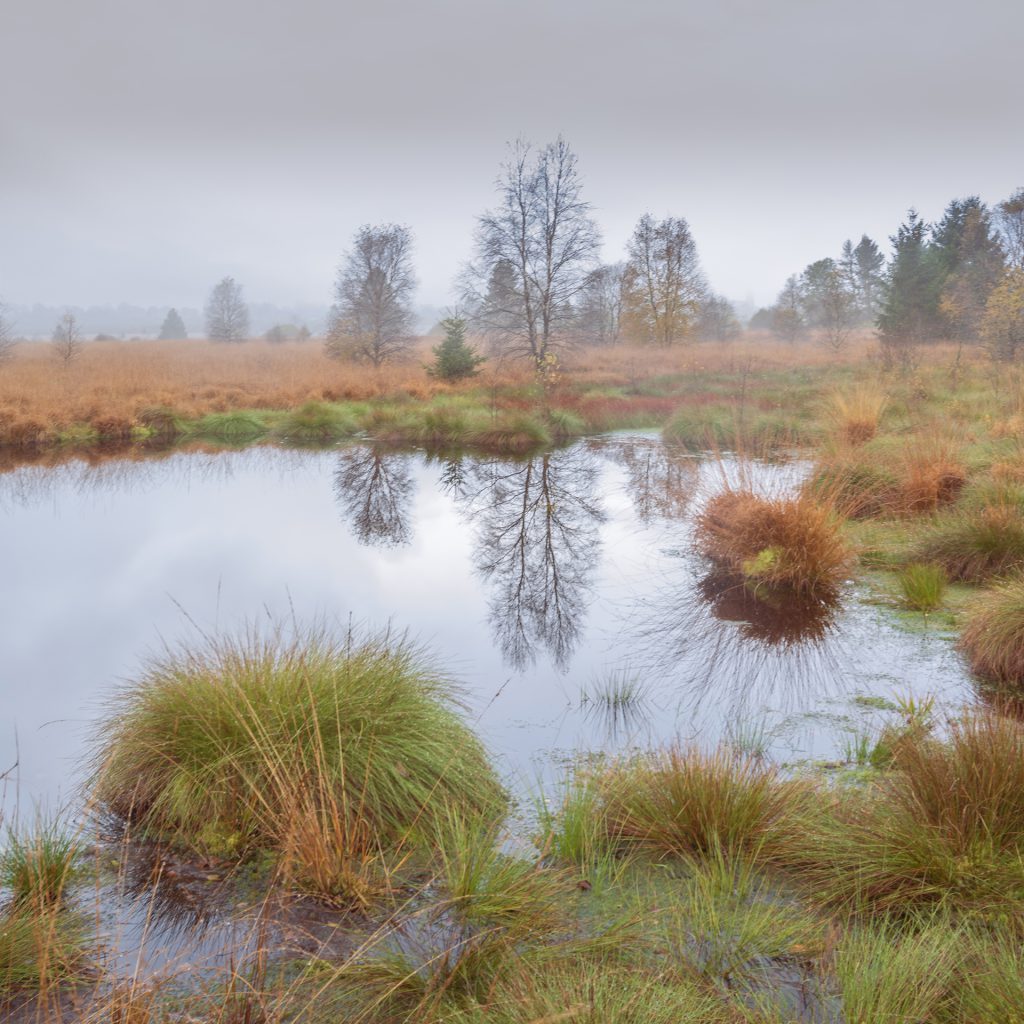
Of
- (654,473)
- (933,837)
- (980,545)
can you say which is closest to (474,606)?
(980,545)

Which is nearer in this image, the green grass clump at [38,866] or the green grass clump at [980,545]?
the green grass clump at [38,866]

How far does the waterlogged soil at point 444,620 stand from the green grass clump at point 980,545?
66 cm

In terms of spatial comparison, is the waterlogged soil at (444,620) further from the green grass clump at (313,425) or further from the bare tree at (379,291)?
the bare tree at (379,291)

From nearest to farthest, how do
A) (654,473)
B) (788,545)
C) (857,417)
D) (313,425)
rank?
(788,545), (857,417), (654,473), (313,425)

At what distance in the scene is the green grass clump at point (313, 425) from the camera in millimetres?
17031

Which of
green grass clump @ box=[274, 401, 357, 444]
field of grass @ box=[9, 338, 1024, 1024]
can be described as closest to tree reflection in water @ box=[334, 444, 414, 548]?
green grass clump @ box=[274, 401, 357, 444]

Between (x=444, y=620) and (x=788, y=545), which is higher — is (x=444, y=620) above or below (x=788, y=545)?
below

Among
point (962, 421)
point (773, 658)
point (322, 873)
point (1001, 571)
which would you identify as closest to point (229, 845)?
point (322, 873)

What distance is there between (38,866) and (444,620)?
12.4 feet

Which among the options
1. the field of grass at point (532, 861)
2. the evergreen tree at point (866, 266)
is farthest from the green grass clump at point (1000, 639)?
the evergreen tree at point (866, 266)

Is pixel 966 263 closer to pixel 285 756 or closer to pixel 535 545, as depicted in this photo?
pixel 535 545

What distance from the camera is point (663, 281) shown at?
32438mm

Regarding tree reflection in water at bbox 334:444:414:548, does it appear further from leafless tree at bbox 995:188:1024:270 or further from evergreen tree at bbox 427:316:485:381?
leafless tree at bbox 995:188:1024:270

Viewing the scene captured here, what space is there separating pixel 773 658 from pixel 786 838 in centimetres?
260
